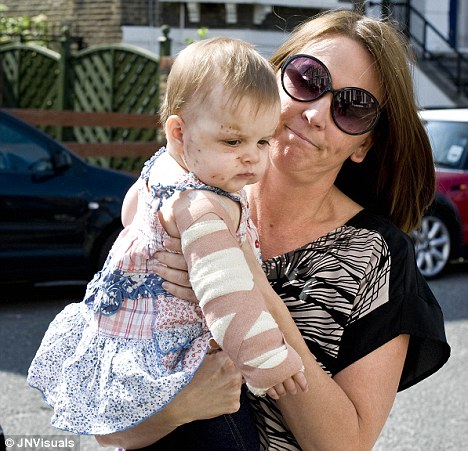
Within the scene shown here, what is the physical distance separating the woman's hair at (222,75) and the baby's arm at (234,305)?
24 cm

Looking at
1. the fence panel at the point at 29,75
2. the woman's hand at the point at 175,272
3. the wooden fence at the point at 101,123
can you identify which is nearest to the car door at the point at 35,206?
the wooden fence at the point at 101,123

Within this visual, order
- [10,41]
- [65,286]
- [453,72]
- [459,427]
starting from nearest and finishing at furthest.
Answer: [459,427]
[65,286]
[10,41]
[453,72]

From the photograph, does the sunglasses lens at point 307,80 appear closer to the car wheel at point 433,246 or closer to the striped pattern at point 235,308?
the striped pattern at point 235,308

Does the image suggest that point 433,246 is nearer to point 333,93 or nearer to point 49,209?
point 49,209

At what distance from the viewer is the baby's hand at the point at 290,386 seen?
2172 millimetres

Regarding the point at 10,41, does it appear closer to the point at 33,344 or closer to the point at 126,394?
the point at 33,344

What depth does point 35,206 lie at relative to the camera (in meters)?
8.73


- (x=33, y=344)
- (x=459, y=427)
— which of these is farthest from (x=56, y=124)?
(x=459, y=427)

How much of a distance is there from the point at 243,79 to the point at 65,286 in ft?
26.4

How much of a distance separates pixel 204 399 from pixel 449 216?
29.6 feet

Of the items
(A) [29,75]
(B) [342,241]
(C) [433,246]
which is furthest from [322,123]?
(A) [29,75]

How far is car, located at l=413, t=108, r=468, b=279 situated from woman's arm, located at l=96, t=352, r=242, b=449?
870 centimetres

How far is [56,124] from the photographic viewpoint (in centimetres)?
1407

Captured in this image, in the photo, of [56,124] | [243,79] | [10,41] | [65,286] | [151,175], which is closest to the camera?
[243,79]
